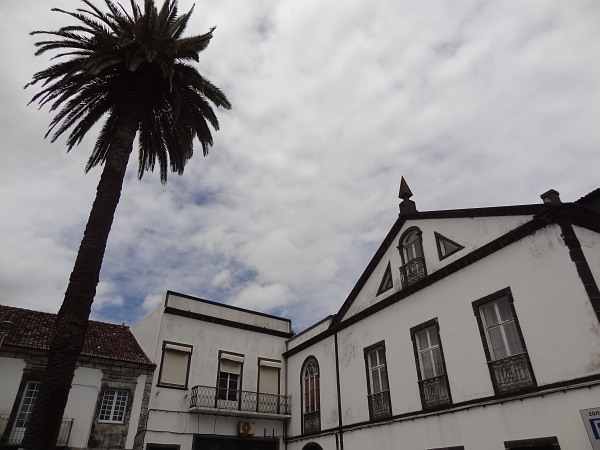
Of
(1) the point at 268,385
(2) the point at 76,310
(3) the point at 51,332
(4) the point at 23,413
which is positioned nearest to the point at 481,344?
(2) the point at 76,310

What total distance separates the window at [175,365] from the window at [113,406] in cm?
152

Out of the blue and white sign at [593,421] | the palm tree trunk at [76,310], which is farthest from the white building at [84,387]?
the blue and white sign at [593,421]

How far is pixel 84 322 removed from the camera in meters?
9.62

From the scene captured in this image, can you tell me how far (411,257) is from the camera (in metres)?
16.0

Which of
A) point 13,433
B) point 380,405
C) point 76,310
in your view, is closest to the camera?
point 76,310

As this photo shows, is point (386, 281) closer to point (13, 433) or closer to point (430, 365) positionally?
point (430, 365)

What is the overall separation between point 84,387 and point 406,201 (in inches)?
563

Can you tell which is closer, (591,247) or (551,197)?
(591,247)

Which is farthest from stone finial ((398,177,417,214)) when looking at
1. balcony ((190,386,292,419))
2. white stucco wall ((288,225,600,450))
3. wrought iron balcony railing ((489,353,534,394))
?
balcony ((190,386,292,419))

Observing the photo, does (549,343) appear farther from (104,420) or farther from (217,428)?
(104,420)

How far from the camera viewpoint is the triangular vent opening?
16.7 meters

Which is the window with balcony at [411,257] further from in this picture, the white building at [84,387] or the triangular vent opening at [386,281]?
the white building at [84,387]

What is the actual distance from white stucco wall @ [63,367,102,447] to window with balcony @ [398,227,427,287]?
40.6 ft

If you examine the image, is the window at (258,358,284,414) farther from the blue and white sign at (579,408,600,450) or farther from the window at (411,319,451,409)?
the blue and white sign at (579,408,600,450)
